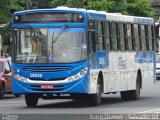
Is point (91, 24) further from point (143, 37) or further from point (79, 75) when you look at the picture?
point (143, 37)

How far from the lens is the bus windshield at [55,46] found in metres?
22.6

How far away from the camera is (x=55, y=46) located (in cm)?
2264

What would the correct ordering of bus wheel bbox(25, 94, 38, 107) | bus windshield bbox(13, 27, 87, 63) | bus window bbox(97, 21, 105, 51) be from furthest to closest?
bus window bbox(97, 21, 105, 51) → bus wheel bbox(25, 94, 38, 107) → bus windshield bbox(13, 27, 87, 63)

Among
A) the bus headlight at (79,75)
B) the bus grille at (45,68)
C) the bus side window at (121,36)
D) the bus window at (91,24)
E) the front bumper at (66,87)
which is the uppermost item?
the bus window at (91,24)

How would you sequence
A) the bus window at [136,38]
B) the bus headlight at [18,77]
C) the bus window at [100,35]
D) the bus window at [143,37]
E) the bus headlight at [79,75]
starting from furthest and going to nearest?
the bus window at [143,37] → the bus window at [136,38] → the bus window at [100,35] → the bus headlight at [18,77] → the bus headlight at [79,75]

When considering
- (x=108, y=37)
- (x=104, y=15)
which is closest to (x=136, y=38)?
(x=108, y=37)

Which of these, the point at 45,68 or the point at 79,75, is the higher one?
the point at 45,68

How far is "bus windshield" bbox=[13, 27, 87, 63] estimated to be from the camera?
2259cm

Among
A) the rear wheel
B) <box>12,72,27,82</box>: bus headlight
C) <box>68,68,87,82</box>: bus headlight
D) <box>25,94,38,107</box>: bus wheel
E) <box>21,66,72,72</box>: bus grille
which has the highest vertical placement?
<box>21,66,72,72</box>: bus grille

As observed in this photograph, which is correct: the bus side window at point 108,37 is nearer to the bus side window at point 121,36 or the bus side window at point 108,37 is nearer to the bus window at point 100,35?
the bus window at point 100,35

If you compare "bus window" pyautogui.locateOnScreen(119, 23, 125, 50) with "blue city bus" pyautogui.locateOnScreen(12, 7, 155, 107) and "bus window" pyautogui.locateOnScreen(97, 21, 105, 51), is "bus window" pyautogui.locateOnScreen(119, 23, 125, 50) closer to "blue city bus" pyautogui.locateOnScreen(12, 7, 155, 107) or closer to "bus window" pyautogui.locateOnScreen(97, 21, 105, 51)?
"blue city bus" pyautogui.locateOnScreen(12, 7, 155, 107)

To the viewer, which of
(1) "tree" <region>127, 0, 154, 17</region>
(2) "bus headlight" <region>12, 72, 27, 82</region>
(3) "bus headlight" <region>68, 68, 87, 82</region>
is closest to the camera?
(3) "bus headlight" <region>68, 68, 87, 82</region>

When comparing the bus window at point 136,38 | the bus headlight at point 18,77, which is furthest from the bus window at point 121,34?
the bus headlight at point 18,77

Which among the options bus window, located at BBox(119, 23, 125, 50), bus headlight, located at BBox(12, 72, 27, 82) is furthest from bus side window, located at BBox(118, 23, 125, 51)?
bus headlight, located at BBox(12, 72, 27, 82)
